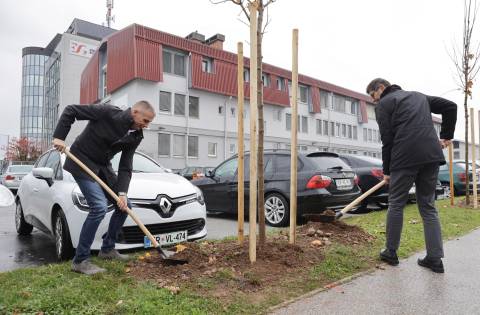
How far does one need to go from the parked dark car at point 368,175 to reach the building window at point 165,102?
71.7 ft

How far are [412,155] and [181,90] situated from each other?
28134 mm

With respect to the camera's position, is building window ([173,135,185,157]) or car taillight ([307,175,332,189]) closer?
car taillight ([307,175,332,189])

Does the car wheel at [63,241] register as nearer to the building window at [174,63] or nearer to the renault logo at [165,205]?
the renault logo at [165,205]

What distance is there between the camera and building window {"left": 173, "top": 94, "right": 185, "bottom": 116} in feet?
102

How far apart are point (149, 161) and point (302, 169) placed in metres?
2.92

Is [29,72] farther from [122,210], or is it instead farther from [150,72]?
[122,210]

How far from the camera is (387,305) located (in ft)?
10.5

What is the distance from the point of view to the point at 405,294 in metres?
3.45

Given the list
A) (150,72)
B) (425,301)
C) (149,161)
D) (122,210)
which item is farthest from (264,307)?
(150,72)

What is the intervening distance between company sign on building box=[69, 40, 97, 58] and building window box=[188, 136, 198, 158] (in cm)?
2623

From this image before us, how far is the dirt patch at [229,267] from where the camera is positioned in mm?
3489

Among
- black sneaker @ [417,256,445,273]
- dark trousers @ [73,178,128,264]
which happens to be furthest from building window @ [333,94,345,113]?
dark trousers @ [73,178,128,264]

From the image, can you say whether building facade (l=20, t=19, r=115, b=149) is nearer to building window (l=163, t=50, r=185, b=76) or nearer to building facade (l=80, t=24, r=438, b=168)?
building facade (l=80, t=24, r=438, b=168)

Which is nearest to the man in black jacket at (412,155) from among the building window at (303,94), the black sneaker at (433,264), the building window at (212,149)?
the black sneaker at (433,264)
